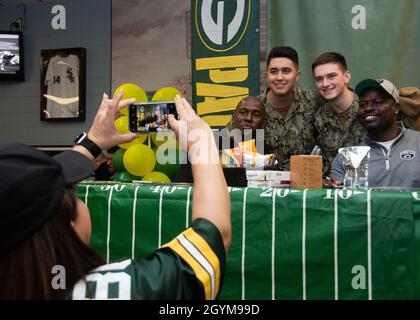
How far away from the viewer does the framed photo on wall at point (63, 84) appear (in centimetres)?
487

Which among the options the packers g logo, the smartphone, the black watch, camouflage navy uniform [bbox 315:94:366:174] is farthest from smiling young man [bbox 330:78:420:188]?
the packers g logo

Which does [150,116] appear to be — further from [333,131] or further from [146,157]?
[333,131]

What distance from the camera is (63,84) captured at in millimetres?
4938

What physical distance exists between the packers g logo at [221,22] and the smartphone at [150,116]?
8.51 feet

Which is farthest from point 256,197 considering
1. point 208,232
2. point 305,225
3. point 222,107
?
point 222,107

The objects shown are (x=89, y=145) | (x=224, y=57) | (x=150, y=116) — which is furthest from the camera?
(x=224, y=57)

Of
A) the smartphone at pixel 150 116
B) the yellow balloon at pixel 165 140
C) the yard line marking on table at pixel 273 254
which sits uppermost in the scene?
the smartphone at pixel 150 116

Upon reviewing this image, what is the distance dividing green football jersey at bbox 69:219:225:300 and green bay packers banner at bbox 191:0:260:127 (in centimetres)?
345

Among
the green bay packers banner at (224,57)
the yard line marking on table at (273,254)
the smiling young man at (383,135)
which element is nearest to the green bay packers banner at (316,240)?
the yard line marking on table at (273,254)

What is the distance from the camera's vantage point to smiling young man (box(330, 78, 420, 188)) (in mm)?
2203

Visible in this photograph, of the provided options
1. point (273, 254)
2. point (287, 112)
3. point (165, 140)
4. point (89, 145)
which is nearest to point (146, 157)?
point (165, 140)

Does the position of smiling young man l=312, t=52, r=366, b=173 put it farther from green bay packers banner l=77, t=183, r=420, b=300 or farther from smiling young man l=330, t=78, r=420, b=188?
green bay packers banner l=77, t=183, r=420, b=300

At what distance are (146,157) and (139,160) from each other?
0.06m

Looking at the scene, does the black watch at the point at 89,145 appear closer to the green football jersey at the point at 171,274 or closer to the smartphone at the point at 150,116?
the green football jersey at the point at 171,274
